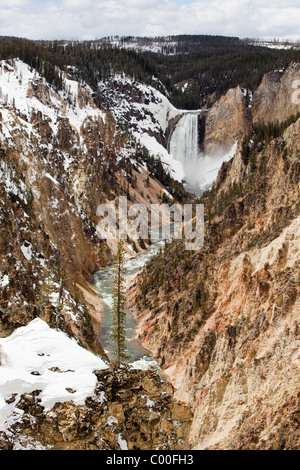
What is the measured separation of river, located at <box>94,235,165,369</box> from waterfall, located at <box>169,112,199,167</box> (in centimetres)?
6153

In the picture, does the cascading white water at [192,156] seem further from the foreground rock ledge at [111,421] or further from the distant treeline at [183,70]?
the foreground rock ledge at [111,421]

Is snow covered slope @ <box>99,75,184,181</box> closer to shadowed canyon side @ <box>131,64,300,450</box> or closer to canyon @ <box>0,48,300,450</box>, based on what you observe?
canyon @ <box>0,48,300,450</box>

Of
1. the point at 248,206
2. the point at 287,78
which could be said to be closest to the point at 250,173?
the point at 248,206

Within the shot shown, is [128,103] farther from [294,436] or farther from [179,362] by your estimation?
[294,436]

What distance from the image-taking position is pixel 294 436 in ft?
37.4

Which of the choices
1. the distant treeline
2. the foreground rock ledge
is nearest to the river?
the foreground rock ledge

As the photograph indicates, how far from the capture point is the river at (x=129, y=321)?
32094 millimetres

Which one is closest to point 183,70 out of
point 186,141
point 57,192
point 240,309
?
point 186,141

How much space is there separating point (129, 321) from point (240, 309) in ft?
55.3

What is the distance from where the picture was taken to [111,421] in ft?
43.0

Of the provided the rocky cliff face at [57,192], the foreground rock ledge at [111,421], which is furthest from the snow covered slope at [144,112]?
the foreground rock ledge at [111,421]

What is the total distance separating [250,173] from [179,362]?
19.1 m

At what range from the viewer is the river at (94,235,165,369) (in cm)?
3209
